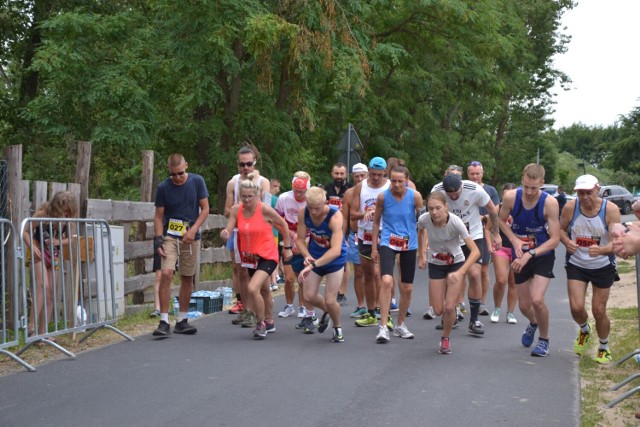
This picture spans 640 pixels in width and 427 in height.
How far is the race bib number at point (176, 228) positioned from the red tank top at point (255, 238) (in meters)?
0.74

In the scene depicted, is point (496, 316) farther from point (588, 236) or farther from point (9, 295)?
point (9, 295)

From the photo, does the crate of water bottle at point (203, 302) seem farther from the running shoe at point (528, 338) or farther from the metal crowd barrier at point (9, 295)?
the running shoe at point (528, 338)

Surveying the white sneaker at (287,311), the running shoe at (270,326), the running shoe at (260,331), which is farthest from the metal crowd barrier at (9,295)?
the white sneaker at (287,311)

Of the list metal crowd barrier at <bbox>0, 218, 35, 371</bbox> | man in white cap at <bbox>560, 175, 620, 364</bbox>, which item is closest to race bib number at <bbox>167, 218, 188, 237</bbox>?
metal crowd barrier at <bbox>0, 218, 35, 371</bbox>

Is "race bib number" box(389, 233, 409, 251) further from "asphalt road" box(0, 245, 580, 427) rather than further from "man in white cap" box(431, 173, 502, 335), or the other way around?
"asphalt road" box(0, 245, 580, 427)

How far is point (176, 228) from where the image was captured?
11125 millimetres

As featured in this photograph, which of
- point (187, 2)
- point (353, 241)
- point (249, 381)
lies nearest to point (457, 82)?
point (187, 2)

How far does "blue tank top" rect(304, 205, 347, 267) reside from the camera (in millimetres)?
10523

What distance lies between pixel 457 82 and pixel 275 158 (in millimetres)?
9299

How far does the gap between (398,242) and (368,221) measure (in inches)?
54.5

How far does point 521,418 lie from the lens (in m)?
7.02

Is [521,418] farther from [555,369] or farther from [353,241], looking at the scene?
[353,241]

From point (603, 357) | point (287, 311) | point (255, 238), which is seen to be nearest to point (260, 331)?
point (255, 238)

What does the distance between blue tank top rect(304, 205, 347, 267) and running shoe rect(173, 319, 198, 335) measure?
1694mm
